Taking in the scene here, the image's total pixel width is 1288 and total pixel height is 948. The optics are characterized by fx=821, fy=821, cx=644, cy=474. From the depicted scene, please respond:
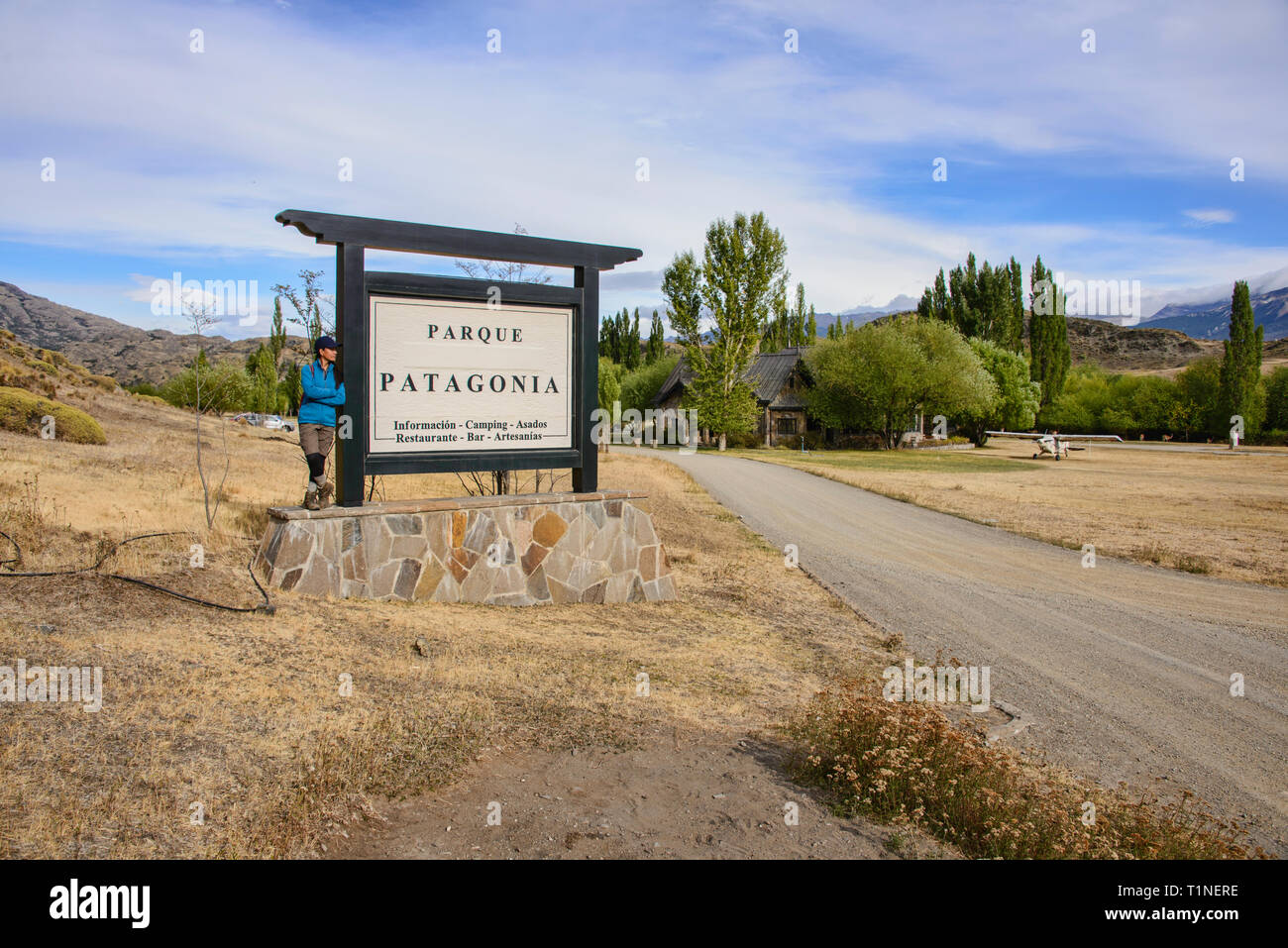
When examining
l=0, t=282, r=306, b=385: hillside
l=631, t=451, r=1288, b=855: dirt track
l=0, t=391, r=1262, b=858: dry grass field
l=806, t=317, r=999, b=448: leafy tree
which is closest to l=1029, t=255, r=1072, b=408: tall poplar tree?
l=806, t=317, r=999, b=448: leafy tree

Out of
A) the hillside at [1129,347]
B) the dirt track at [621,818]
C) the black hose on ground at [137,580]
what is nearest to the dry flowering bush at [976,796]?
the dirt track at [621,818]

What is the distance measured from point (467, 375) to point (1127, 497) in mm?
23143

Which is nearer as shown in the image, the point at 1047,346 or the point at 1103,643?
the point at 1103,643

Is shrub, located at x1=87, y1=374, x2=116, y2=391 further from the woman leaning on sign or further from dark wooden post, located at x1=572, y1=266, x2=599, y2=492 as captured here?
dark wooden post, located at x1=572, y1=266, x2=599, y2=492

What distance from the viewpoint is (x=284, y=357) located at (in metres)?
87.0

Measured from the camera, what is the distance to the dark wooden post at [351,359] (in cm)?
829

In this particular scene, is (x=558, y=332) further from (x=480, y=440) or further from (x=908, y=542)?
(x=908, y=542)

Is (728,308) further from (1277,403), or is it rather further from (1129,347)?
(1129,347)

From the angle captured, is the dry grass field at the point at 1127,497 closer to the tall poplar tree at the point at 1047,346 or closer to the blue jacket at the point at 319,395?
the blue jacket at the point at 319,395

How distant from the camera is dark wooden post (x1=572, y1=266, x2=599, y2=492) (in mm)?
9633

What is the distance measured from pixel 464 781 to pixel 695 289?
4976 centimetres

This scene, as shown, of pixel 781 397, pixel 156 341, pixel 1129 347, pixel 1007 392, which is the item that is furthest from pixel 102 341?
pixel 1129 347

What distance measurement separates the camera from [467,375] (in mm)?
9117
